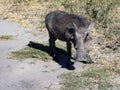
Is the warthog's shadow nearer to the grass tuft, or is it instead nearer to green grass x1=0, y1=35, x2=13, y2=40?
the grass tuft

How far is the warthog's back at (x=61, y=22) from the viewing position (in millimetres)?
8120

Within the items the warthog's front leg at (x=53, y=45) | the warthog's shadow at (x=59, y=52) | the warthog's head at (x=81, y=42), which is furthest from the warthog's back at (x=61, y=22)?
the warthog's shadow at (x=59, y=52)

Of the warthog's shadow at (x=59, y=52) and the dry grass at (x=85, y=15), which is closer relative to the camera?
the warthog's shadow at (x=59, y=52)

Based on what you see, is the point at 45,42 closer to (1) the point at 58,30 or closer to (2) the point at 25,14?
(1) the point at 58,30

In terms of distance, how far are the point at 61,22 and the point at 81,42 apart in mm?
940

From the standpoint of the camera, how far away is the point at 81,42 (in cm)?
771

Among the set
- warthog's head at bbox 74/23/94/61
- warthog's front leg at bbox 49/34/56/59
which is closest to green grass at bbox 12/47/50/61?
warthog's front leg at bbox 49/34/56/59

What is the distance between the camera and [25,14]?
40.9 ft

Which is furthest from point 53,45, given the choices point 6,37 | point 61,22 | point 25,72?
point 6,37

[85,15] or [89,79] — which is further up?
[85,15]

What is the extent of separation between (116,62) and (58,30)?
4.66 feet

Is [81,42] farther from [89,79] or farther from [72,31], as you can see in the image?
[89,79]

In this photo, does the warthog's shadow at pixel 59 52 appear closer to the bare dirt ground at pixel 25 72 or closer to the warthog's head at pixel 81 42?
the bare dirt ground at pixel 25 72

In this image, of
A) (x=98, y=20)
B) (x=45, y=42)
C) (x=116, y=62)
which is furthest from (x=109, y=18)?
(x=116, y=62)
